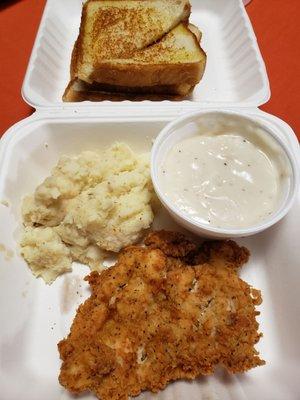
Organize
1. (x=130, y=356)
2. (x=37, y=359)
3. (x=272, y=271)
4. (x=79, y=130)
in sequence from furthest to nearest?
1. (x=79, y=130)
2. (x=272, y=271)
3. (x=37, y=359)
4. (x=130, y=356)

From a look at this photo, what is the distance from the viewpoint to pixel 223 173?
1599 mm

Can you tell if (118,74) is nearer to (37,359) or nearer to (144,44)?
(144,44)

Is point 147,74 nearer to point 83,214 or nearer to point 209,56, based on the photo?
point 209,56

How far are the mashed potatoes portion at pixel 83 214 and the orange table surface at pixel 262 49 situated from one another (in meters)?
0.85

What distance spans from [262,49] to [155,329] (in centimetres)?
224

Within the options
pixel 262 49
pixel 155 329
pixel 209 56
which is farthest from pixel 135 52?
pixel 155 329

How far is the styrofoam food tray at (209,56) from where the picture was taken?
211 cm

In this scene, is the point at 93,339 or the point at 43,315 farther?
the point at 43,315

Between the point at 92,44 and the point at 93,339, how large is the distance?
1684mm

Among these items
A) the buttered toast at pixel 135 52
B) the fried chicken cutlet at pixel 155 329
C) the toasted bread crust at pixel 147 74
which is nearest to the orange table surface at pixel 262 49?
the buttered toast at pixel 135 52

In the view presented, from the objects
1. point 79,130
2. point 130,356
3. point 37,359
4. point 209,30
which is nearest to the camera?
point 130,356

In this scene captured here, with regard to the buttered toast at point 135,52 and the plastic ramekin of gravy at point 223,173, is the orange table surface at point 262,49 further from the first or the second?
the plastic ramekin of gravy at point 223,173

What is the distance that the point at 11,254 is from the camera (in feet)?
5.33

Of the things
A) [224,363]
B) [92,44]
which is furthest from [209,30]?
[224,363]
